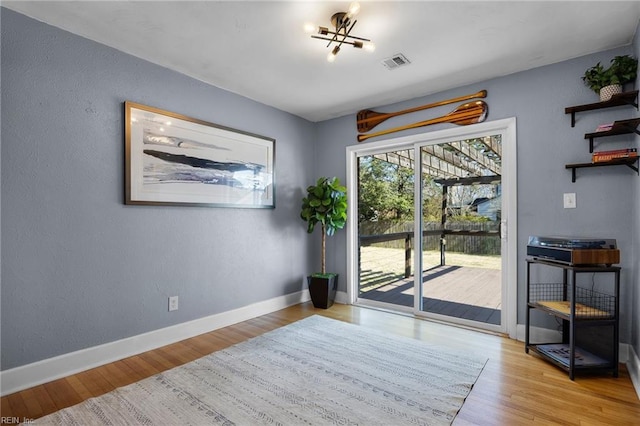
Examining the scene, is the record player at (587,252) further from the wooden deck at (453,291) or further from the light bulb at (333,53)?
the light bulb at (333,53)

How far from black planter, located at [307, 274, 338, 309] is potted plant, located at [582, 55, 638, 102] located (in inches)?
119

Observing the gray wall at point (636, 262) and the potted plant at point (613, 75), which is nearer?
the gray wall at point (636, 262)

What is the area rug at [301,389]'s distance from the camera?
1.68m

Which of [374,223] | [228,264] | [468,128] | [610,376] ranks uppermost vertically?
[468,128]

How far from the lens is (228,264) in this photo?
10.6 feet

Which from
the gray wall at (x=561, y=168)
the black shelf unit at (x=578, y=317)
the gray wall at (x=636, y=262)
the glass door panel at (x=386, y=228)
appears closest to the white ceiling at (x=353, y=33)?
the gray wall at (x=561, y=168)

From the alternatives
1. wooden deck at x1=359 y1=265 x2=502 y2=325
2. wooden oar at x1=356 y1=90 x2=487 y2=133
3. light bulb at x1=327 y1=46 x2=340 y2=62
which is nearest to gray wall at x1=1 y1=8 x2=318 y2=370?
light bulb at x1=327 y1=46 x2=340 y2=62

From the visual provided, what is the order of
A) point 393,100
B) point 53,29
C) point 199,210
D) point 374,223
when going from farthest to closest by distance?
point 374,223
point 393,100
point 199,210
point 53,29

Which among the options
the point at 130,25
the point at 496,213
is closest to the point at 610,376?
the point at 496,213

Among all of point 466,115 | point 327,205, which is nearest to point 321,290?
point 327,205

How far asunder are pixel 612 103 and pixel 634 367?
6.21 ft

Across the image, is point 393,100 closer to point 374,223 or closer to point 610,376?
point 374,223

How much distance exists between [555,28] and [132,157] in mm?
3308

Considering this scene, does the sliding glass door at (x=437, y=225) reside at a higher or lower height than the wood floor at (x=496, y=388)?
higher
